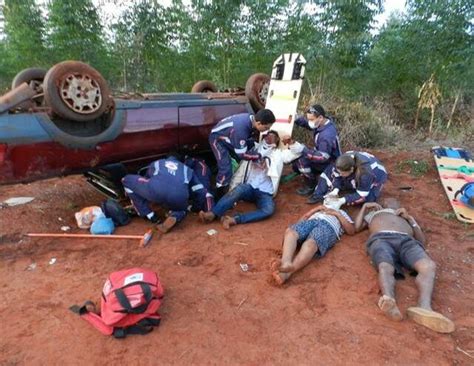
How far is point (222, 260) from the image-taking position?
139 inches

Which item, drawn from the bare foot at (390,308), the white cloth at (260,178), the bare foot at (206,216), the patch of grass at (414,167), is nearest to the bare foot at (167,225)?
the bare foot at (206,216)

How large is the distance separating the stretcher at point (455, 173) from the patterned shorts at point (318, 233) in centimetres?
177

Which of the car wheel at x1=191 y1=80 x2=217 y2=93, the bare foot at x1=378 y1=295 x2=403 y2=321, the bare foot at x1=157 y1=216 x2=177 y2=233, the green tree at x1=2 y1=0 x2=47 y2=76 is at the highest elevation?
the green tree at x1=2 y1=0 x2=47 y2=76

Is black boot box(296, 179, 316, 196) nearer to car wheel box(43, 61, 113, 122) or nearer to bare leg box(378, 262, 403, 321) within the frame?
bare leg box(378, 262, 403, 321)

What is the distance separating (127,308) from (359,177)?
285 cm

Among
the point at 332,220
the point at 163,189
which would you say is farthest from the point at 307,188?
the point at 163,189

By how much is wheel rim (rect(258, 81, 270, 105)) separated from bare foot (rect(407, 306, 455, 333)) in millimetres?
3981


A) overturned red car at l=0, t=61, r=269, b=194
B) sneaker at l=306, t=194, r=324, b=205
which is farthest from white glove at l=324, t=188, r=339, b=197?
overturned red car at l=0, t=61, r=269, b=194

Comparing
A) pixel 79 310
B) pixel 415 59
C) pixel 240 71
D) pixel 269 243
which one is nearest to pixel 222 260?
pixel 269 243

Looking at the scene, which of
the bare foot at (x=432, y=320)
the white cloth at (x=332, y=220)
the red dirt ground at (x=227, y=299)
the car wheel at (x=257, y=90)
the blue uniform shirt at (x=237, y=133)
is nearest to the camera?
the red dirt ground at (x=227, y=299)

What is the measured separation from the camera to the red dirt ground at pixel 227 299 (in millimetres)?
2357

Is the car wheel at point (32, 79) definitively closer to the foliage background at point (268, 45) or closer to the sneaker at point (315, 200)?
the sneaker at point (315, 200)

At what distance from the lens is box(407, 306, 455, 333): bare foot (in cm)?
247

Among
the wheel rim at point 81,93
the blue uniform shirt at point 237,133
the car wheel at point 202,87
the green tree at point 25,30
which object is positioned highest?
the green tree at point 25,30
